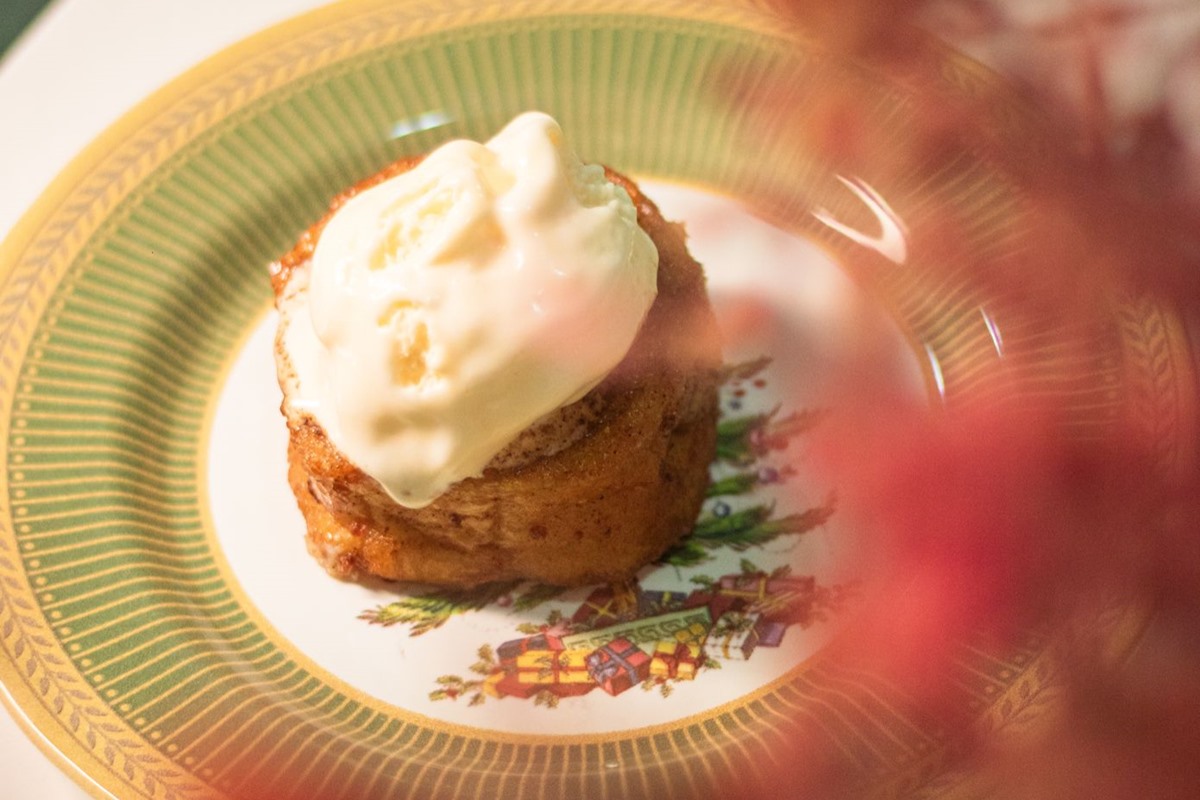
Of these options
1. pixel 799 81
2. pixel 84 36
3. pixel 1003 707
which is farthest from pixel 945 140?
pixel 84 36

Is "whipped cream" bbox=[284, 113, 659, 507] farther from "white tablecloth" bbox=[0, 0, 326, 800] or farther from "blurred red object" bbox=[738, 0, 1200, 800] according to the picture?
"white tablecloth" bbox=[0, 0, 326, 800]

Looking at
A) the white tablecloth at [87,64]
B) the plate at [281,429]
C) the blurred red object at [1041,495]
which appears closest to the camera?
the blurred red object at [1041,495]

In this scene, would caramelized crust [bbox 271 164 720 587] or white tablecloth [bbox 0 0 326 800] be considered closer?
caramelized crust [bbox 271 164 720 587]

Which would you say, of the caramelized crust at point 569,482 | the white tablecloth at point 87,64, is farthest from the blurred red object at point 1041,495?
the white tablecloth at point 87,64

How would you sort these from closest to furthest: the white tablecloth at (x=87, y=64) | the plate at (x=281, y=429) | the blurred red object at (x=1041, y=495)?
the blurred red object at (x=1041, y=495) < the plate at (x=281, y=429) < the white tablecloth at (x=87, y=64)

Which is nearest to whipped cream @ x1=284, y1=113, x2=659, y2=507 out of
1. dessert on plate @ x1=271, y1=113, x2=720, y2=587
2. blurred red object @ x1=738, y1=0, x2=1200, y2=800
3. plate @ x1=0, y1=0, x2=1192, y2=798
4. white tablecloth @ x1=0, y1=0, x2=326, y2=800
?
dessert on plate @ x1=271, y1=113, x2=720, y2=587

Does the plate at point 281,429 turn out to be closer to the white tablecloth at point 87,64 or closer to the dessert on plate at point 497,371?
the dessert on plate at point 497,371

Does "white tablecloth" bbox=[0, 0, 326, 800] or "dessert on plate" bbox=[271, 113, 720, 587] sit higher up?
"white tablecloth" bbox=[0, 0, 326, 800]
